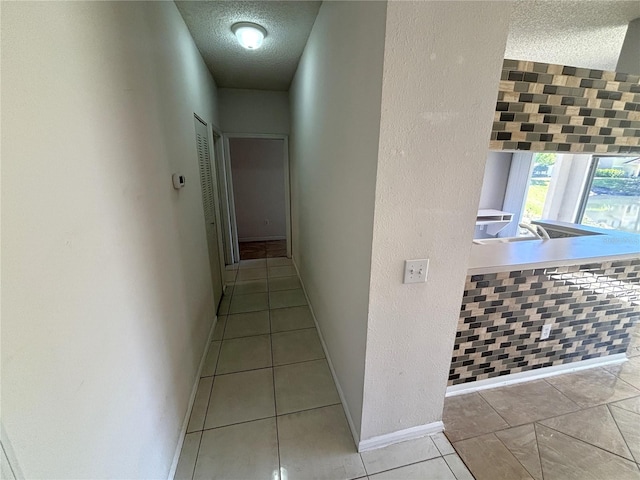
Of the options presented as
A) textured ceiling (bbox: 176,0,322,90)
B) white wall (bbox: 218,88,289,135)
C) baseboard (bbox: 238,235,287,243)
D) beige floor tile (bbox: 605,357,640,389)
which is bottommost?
beige floor tile (bbox: 605,357,640,389)

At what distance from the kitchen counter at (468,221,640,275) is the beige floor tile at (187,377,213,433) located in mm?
1869

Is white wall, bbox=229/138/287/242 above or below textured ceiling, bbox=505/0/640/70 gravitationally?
below

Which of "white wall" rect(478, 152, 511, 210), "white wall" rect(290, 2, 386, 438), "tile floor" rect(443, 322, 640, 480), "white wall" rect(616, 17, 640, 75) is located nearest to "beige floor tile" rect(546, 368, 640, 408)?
"tile floor" rect(443, 322, 640, 480)

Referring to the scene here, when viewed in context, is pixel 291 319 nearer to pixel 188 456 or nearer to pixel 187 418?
pixel 187 418

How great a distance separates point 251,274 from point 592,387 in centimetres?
355

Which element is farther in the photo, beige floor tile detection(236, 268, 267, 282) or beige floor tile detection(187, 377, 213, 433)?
beige floor tile detection(236, 268, 267, 282)

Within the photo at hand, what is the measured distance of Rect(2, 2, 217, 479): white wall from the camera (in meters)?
0.56

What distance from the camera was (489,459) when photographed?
1.36m

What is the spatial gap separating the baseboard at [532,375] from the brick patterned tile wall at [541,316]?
0.04 meters

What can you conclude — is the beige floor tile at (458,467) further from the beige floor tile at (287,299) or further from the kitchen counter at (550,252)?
the beige floor tile at (287,299)

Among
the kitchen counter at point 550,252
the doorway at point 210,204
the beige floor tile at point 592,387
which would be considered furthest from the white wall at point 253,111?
the beige floor tile at point 592,387

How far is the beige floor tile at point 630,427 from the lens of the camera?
1408 millimetres

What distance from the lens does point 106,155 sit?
0.87m

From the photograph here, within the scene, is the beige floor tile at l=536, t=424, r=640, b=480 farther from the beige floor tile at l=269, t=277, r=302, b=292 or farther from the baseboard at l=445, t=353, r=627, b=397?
the beige floor tile at l=269, t=277, r=302, b=292
